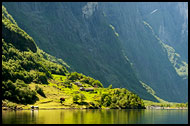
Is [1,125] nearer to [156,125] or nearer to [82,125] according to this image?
[82,125]

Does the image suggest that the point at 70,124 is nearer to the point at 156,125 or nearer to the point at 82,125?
the point at 82,125

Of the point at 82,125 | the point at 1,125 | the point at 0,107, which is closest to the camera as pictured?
the point at 1,125

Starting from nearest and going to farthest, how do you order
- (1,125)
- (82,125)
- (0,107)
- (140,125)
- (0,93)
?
(1,125)
(82,125)
(140,125)
(0,107)
(0,93)

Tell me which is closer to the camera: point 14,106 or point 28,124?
point 28,124

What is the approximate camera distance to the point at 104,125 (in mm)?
108500

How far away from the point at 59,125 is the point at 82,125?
6908mm

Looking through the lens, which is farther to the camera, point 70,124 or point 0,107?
point 0,107

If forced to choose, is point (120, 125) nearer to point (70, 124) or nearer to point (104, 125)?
point (104, 125)

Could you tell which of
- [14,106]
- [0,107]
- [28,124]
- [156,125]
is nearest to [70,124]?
[28,124]

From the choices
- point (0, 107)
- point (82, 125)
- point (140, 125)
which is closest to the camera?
point (82, 125)

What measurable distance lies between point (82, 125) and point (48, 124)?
10319 millimetres

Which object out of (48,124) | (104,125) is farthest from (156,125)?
(48,124)

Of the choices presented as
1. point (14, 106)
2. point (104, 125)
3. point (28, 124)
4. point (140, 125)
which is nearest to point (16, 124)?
point (28, 124)

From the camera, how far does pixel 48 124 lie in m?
106
